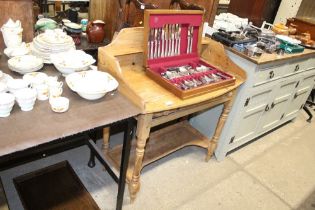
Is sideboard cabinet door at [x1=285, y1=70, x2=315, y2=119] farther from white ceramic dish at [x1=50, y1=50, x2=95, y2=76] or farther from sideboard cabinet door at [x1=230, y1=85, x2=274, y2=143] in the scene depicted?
white ceramic dish at [x1=50, y1=50, x2=95, y2=76]

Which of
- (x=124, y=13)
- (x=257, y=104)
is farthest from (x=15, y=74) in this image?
(x=257, y=104)

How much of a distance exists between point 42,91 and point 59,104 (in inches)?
5.0

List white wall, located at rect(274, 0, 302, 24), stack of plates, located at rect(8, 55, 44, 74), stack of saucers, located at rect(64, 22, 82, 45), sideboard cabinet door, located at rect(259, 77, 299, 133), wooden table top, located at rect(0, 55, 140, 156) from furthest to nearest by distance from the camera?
white wall, located at rect(274, 0, 302, 24) → sideboard cabinet door, located at rect(259, 77, 299, 133) → stack of saucers, located at rect(64, 22, 82, 45) → stack of plates, located at rect(8, 55, 44, 74) → wooden table top, located at rect(0, 55, 140, 156)

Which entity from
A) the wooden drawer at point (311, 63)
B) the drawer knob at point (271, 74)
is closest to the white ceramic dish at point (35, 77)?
the drawer knob at point (271, 74)

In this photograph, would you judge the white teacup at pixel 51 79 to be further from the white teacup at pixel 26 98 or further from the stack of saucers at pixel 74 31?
the stack of saucers at pixel 74 31

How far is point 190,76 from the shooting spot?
169cm

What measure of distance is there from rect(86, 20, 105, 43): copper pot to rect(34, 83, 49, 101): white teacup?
707 millimetres

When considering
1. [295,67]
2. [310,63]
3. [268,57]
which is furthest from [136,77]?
[310,63]

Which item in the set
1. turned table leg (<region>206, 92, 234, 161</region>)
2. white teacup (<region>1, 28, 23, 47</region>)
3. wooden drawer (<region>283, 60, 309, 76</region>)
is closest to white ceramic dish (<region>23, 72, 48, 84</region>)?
white teacup (<region>1, 28, 23, 47</region>)

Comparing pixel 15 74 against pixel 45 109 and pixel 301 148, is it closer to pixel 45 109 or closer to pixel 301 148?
pixel 45 109

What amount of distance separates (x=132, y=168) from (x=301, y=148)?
177 cm

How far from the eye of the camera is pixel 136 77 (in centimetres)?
168

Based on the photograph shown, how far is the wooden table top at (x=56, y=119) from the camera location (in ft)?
3.23

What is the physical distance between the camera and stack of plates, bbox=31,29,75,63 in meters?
1.45
